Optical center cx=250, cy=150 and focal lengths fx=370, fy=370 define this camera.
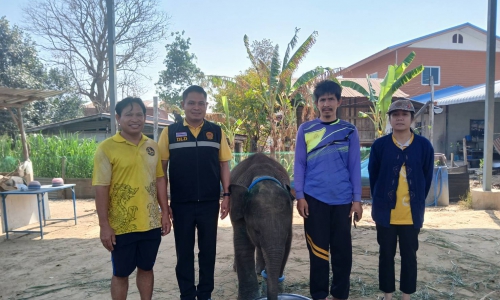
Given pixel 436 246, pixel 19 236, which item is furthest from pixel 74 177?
pixel 436 246

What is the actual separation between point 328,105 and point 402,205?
1206 millimetres

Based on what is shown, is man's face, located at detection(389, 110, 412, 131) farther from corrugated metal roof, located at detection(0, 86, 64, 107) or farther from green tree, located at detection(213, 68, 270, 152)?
green tree, located at detection(213, 68, 270, 152)

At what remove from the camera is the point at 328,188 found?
3.40 metres

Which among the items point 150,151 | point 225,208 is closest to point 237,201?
point 225,208

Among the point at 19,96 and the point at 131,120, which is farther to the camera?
the point at 19,96

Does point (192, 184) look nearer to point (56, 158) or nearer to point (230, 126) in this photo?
point (56, 158)

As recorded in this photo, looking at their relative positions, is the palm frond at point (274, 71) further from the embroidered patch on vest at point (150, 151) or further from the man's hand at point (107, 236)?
the man's hand at point (107, 236)

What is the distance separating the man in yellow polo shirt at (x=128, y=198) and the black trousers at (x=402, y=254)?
2.19 meters

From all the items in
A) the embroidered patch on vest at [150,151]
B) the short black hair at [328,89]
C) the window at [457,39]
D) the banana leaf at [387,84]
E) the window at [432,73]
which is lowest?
the embroidered patch on vest at [150,151]

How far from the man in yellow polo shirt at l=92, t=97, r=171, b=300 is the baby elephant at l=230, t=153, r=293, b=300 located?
34.4 inches

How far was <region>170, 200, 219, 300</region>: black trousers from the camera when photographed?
11.9 ft

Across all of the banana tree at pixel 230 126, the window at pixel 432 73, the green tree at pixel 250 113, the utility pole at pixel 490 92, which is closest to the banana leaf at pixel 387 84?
the utility pole at pixel 490 92

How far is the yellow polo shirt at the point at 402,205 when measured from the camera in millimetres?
3553

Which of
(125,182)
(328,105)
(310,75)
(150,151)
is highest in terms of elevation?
(310,75)
